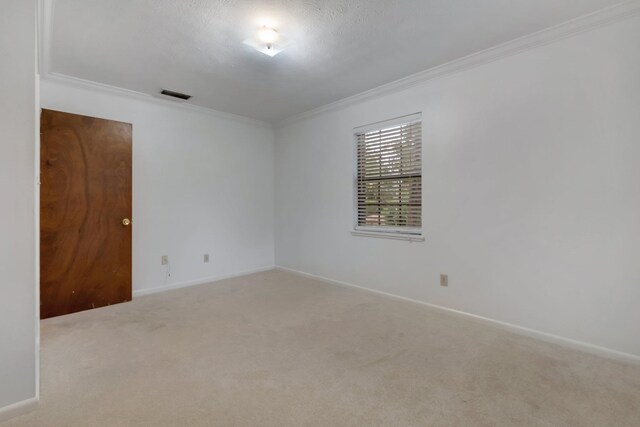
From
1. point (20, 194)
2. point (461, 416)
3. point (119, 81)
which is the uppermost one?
point (119, 81)

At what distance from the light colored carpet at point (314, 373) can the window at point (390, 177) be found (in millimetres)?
1072

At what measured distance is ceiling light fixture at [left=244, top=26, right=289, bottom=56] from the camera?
2312mm

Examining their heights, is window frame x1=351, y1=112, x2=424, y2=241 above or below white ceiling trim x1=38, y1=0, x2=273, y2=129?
below

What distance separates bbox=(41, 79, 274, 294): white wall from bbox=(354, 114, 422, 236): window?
5.94 feet

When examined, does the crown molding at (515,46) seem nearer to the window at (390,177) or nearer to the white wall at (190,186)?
the window at (390,177)

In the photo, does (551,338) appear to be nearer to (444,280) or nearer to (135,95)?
(444,280)

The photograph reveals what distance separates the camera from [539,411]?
1610mm

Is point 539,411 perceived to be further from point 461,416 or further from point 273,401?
point 273,401

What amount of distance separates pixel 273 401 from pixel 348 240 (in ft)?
8.20

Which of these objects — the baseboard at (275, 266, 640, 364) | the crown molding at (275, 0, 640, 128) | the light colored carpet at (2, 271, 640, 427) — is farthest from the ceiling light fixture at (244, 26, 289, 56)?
the baseboard at (275, 266, 640, 364)

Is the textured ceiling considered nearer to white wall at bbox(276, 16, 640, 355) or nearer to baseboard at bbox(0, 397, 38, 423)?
white wall at bbox(276, 16, 640, 355)

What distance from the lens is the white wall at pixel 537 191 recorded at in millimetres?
2158

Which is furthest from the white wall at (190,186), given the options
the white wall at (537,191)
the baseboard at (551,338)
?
the baseboard at (551,338)

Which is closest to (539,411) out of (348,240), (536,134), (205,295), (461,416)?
(461,416)
